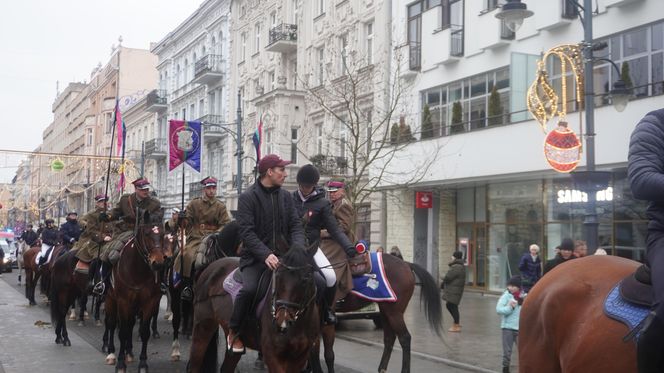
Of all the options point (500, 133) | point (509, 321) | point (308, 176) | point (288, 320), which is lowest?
point (509, 321)

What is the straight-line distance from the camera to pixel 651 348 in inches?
158

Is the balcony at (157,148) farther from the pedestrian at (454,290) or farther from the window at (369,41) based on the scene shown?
the pedestrian at (454,290)

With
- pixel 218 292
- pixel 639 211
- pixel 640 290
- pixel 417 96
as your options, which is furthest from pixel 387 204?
pixel 640 290

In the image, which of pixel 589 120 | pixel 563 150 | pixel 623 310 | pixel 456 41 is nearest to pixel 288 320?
pixel 623 310

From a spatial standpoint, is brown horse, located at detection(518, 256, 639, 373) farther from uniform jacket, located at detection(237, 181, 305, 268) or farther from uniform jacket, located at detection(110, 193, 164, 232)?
uniform jacket, located at detection(110, 193, 164, 232)

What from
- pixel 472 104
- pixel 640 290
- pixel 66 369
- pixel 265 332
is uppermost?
pixel 472 104

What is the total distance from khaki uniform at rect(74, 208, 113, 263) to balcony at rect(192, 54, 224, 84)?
3176 centimetres

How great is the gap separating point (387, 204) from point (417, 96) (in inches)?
179

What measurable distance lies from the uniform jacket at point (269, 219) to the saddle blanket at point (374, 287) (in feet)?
10.8

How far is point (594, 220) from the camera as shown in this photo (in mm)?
12039

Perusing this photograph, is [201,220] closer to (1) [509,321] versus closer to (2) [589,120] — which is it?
(1) [509,321]

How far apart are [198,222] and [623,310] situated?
9.72 meters

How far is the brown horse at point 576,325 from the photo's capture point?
14.5ft

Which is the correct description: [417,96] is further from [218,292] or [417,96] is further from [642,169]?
[642,169]
